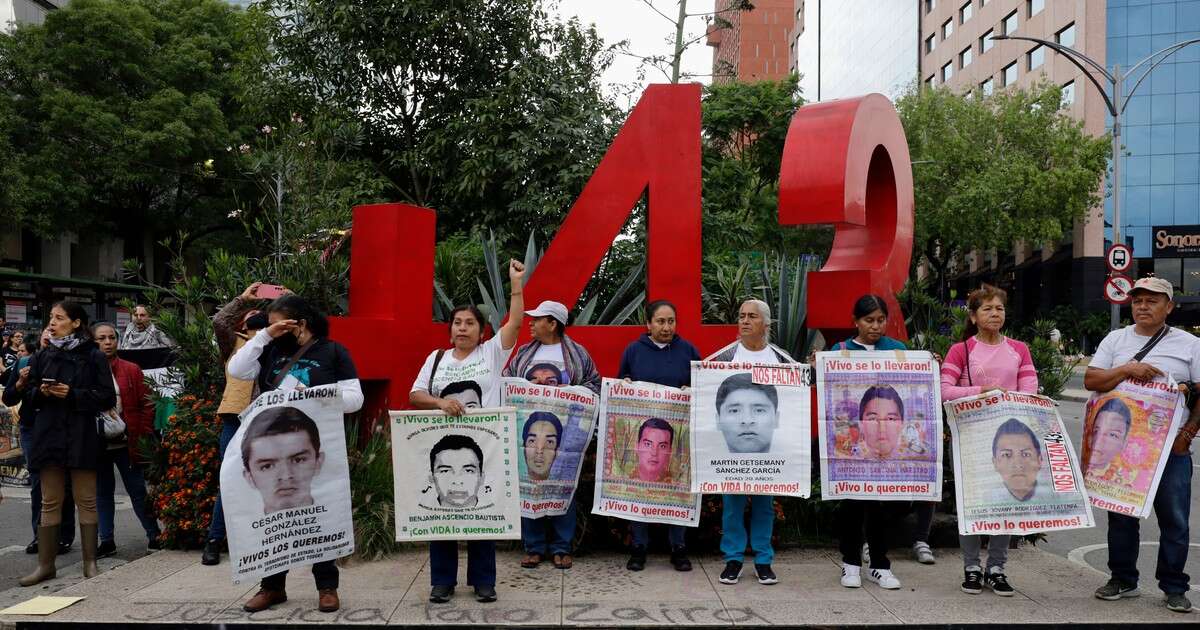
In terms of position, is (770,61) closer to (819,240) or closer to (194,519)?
(819,240)

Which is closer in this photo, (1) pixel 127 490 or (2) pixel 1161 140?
A: (1) pixel 127 490

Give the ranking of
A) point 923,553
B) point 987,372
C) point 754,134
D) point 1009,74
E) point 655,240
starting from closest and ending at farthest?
point 987,372 → point 923,553 → point 655,240 → point 754,134 → point 1009,74

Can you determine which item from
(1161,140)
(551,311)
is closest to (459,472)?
(551,311)

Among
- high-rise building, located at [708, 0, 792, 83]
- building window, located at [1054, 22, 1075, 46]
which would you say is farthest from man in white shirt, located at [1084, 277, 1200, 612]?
high-rise building, located at [708, 0, 792, 83]

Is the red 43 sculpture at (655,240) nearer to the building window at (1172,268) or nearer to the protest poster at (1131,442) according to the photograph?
the protest poster at (1131,442)

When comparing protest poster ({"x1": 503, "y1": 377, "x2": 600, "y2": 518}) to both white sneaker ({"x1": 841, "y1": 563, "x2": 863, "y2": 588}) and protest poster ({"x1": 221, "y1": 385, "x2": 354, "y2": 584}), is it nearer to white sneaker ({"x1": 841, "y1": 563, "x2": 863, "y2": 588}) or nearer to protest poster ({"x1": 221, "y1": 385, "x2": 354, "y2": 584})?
protest poster ({"x1": 221, "y1": 385, "x2": 354, "y2": 584})

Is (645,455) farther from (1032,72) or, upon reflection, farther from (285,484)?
(1032,72)

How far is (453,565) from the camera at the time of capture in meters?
5.19

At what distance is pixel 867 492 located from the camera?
17.6 ft

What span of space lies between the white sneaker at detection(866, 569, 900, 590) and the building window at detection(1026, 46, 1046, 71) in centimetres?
4294

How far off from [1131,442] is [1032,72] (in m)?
43.4

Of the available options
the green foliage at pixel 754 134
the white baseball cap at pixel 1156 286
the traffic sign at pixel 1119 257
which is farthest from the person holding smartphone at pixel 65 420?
the traffic sign at pixel 1119 257

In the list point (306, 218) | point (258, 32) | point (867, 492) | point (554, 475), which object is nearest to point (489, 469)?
point (554, 475)

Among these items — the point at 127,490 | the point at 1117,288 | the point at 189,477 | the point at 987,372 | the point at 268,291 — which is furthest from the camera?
the point at 1117,288
